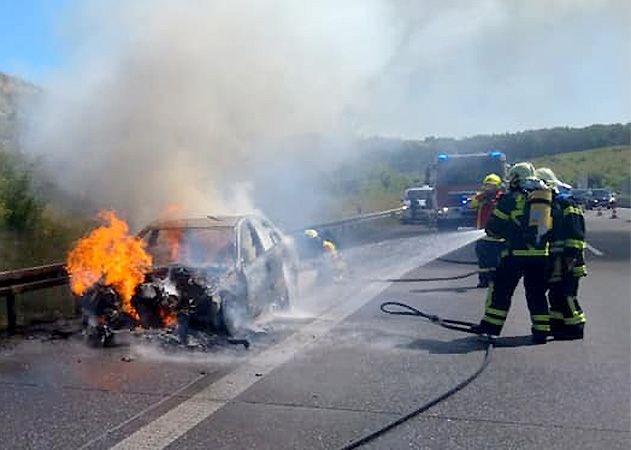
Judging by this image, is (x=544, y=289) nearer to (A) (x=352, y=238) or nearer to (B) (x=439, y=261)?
(B) (x=439, y=261)

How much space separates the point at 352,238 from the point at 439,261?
7.45 m

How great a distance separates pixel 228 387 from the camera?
585 cm

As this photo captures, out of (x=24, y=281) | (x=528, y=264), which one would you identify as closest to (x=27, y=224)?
(x=24, y=281)

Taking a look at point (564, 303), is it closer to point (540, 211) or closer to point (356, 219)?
point (540, 211)

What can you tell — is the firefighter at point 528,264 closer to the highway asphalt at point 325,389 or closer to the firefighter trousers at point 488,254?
the highway asphalt at point 325,389

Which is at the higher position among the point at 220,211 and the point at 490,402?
the point at 220,211

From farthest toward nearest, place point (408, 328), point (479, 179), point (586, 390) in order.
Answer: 1. point (479, 179)
2. point (408, 328)
3. point (586, 390)

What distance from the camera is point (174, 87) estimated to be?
526 inches

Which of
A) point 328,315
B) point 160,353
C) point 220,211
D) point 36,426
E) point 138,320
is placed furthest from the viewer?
point 220,211

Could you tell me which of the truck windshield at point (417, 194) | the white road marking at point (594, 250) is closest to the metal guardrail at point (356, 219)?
the truck windshield at point (417, 194)

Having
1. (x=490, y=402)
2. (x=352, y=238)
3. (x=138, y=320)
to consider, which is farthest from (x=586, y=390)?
(x=352, y=238)

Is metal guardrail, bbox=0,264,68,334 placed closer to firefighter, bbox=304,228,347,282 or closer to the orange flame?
the orange flame

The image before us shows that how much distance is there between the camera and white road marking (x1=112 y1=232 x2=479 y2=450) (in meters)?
4.62

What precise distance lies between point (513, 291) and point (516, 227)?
2.22ft
